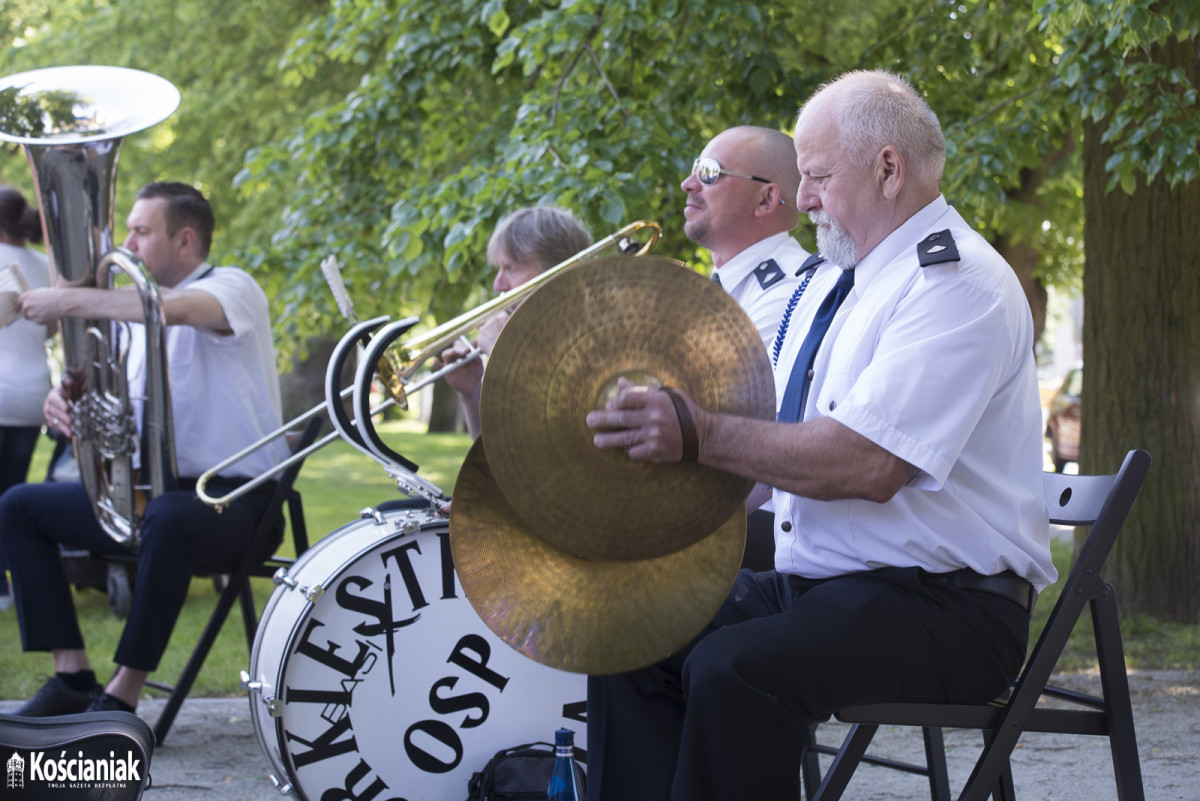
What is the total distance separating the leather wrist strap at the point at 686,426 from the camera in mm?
1917

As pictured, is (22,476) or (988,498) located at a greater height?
→ (988,498)

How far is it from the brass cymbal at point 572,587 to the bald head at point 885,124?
73 cm

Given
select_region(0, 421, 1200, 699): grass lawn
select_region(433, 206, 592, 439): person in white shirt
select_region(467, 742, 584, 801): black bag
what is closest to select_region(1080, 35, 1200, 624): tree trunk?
select_region(0, 421, 1200, 699): grass lawn

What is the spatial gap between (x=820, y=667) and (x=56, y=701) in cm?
259

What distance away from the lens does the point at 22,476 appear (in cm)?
531

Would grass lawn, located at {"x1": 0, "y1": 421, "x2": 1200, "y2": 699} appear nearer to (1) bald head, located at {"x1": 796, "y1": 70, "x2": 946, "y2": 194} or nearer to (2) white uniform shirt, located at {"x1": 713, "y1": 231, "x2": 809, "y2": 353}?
(2) white uniform shirt, located at {"x1": 713, "y1": 231, "x2": 809, "y2": 353}

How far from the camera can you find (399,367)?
315cm

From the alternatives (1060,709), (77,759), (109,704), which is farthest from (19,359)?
(1060,709)

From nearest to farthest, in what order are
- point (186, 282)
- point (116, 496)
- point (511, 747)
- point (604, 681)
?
point (604, 681) → point (511, 747) → point (116, 496) → point (186, 282)

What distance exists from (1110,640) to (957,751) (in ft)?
5.16

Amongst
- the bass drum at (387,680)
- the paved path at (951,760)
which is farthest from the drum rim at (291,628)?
the paved path at (951,760)

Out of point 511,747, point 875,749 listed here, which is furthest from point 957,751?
point 511,747

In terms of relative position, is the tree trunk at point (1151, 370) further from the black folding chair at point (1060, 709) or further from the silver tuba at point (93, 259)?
the silver tuba at point (93, 259)

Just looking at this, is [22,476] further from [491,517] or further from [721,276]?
[491,517]
